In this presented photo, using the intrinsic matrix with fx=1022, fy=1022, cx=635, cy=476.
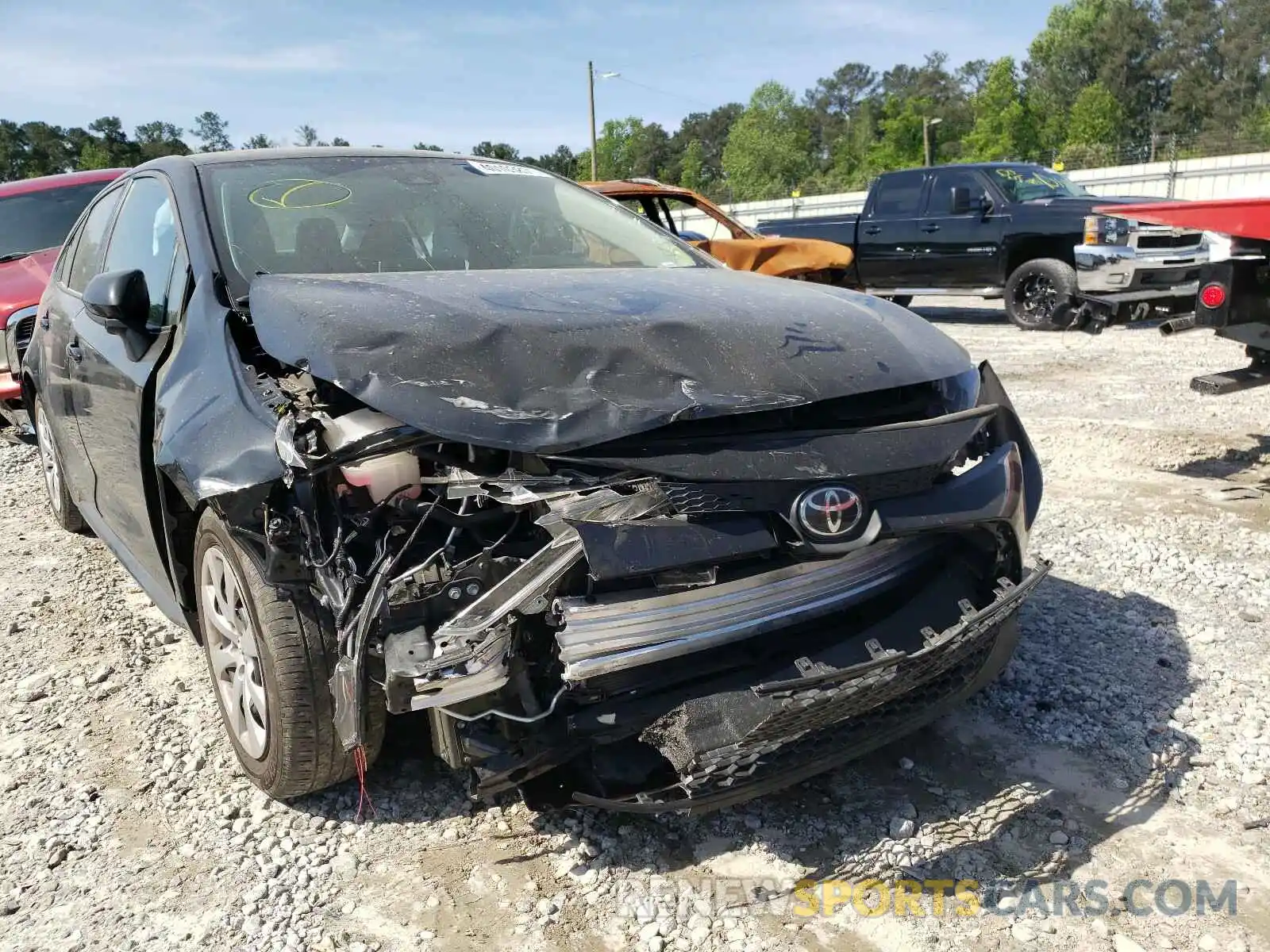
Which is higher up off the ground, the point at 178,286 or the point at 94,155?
the point at 94,155

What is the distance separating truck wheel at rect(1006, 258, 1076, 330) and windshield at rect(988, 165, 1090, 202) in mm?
869

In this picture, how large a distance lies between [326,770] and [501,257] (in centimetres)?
175

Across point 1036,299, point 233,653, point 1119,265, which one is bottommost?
point 1036,299

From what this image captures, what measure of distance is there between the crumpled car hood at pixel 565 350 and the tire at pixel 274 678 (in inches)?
23.4

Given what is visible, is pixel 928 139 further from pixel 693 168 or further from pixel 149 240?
pixel 149 240

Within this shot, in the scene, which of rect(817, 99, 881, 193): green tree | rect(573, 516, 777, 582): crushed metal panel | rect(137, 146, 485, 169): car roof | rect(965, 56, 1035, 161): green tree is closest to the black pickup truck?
rect(137, 146, 485, 169): car roof

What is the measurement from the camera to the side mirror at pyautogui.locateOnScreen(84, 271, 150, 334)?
3023mm

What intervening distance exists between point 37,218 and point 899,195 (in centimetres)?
947

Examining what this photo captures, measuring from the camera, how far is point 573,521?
6.99ft

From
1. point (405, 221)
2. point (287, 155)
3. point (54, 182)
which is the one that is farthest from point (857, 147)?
point (405, 221)

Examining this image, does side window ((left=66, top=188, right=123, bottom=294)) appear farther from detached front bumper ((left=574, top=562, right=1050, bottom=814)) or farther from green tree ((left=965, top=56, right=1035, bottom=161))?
green tree ((left=965, top=56, right=1035, bottom=161))

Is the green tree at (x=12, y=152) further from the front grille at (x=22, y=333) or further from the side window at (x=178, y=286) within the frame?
the side window at (x=178, y=286)

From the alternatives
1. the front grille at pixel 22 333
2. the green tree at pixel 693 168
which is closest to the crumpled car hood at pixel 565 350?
the front grille at pixel 22 333

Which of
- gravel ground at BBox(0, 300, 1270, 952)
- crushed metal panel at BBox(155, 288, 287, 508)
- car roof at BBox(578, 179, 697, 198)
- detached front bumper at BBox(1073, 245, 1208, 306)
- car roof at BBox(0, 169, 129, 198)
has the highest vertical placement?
car roof at BBox(0, 169, 129, 198)
